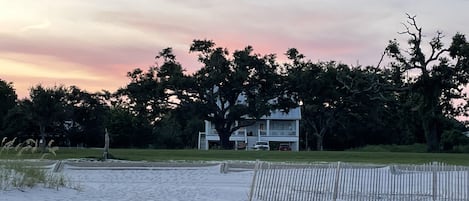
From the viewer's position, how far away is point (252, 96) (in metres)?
64.1

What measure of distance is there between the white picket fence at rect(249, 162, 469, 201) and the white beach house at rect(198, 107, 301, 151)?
65.7 m

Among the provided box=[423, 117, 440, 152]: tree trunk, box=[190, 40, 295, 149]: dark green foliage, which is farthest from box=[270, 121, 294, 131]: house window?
box=[423, 117, 440, 152]: tree trunk

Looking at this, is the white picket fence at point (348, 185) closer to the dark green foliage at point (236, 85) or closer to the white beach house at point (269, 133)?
the dark green foliage at point (236, 85)

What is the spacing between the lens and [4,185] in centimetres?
1363

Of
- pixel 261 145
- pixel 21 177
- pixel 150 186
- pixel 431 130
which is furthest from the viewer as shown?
pixel 261 145

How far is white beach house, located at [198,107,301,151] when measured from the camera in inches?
3265

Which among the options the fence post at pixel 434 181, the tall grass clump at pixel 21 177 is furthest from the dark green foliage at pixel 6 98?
the fence post at pixel 434 181

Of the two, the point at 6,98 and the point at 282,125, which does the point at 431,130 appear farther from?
the point at 6,98

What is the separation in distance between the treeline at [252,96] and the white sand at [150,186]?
26606mm

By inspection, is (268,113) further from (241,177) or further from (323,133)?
(241,177)

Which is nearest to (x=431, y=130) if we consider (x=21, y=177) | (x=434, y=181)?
(x=434, y=181)

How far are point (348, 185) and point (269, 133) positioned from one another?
68.7 meters

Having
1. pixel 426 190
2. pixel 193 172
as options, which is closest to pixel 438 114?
pixel 193 172

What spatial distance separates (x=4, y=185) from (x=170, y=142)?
65.2 metres
